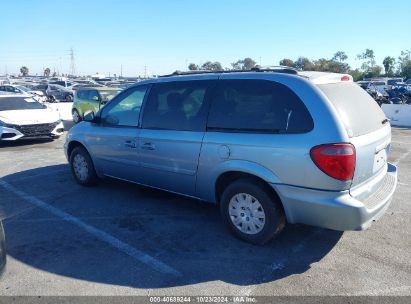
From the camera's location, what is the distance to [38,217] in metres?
4.87

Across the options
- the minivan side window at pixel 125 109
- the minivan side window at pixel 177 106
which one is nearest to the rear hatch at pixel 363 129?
the minivan side window at pixel 177 106

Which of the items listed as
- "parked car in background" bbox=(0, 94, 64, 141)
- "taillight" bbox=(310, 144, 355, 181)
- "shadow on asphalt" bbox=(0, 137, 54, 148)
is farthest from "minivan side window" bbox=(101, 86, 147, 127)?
"shadow on asphalt" bbox=(0, 137, 54, 148)

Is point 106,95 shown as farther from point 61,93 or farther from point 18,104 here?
point 61,93

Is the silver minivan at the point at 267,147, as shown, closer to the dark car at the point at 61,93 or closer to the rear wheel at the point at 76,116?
the rear wheel at the point at 76,116

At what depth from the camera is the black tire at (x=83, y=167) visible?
6.02 meters

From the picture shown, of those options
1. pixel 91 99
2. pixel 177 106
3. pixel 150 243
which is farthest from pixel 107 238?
pixel 91 99

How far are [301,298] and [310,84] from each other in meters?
1.93

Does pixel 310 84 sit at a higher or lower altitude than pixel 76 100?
higher

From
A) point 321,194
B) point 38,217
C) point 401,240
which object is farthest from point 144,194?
point 401,240

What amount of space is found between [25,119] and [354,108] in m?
9.53

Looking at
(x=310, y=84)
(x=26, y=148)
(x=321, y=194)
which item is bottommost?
(x=26, y=148)

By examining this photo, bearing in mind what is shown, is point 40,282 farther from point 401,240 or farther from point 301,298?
point 401,240

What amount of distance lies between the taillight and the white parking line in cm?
166

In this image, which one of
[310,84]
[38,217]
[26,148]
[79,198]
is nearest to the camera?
[310,84]
